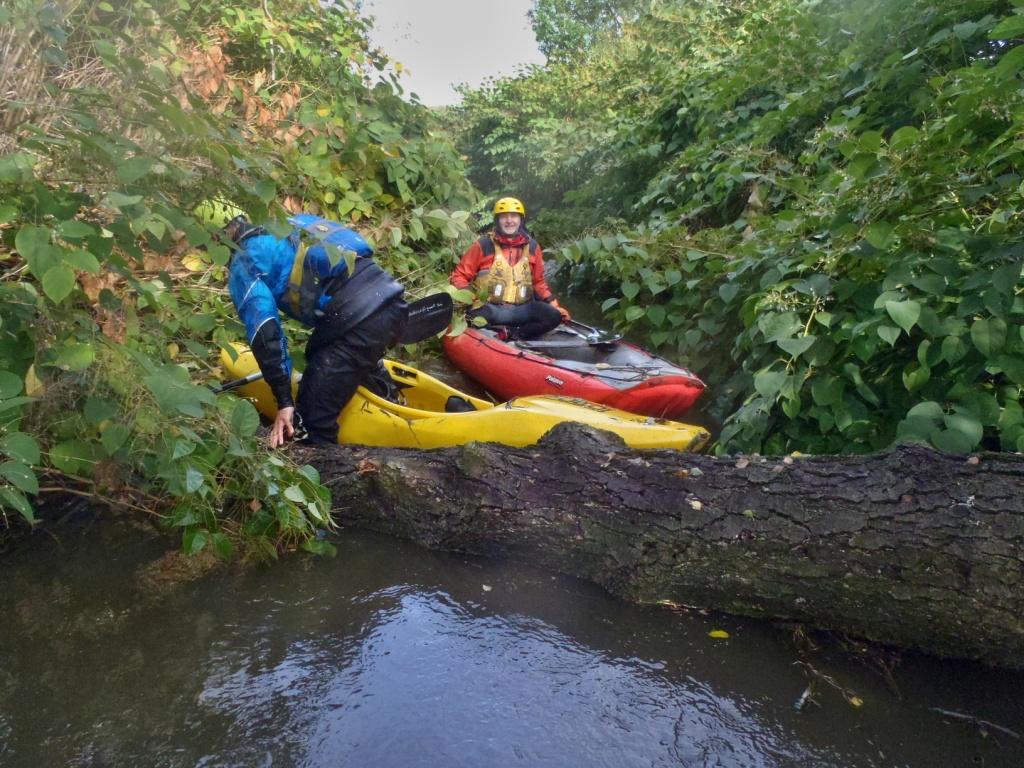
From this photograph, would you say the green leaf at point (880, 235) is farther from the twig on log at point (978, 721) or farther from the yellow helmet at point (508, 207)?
the yellow helmet at point (508, 207)

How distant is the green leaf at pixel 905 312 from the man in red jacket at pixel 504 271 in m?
3.50

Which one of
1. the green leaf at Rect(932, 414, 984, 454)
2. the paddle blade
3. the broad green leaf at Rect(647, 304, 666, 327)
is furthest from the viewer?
the broad green leaf at Rect(647, 304, 666, 327)

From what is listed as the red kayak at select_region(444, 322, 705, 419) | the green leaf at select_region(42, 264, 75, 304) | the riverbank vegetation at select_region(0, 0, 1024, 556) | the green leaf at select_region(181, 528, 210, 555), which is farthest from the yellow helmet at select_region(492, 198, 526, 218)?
the green leaf at select_region(42, 264, 75, 304)

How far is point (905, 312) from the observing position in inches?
110

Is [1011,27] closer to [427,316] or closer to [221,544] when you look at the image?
[427,316]

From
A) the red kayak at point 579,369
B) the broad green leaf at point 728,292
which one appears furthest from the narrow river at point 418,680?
the broad green leaf at point 728,292

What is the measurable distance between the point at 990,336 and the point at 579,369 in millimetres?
2583

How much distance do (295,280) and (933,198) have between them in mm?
2883

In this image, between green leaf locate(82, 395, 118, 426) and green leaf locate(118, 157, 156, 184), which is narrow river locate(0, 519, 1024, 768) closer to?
green leaf locate(82, 395, 118, 426)

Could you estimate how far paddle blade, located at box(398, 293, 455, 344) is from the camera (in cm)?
404

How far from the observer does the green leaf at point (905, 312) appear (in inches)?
109

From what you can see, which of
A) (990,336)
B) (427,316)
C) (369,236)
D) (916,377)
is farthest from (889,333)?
(369,236)

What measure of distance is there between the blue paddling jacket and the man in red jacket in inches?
101

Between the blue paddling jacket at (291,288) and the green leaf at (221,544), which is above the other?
the blue paddling jacket at (291,288)
